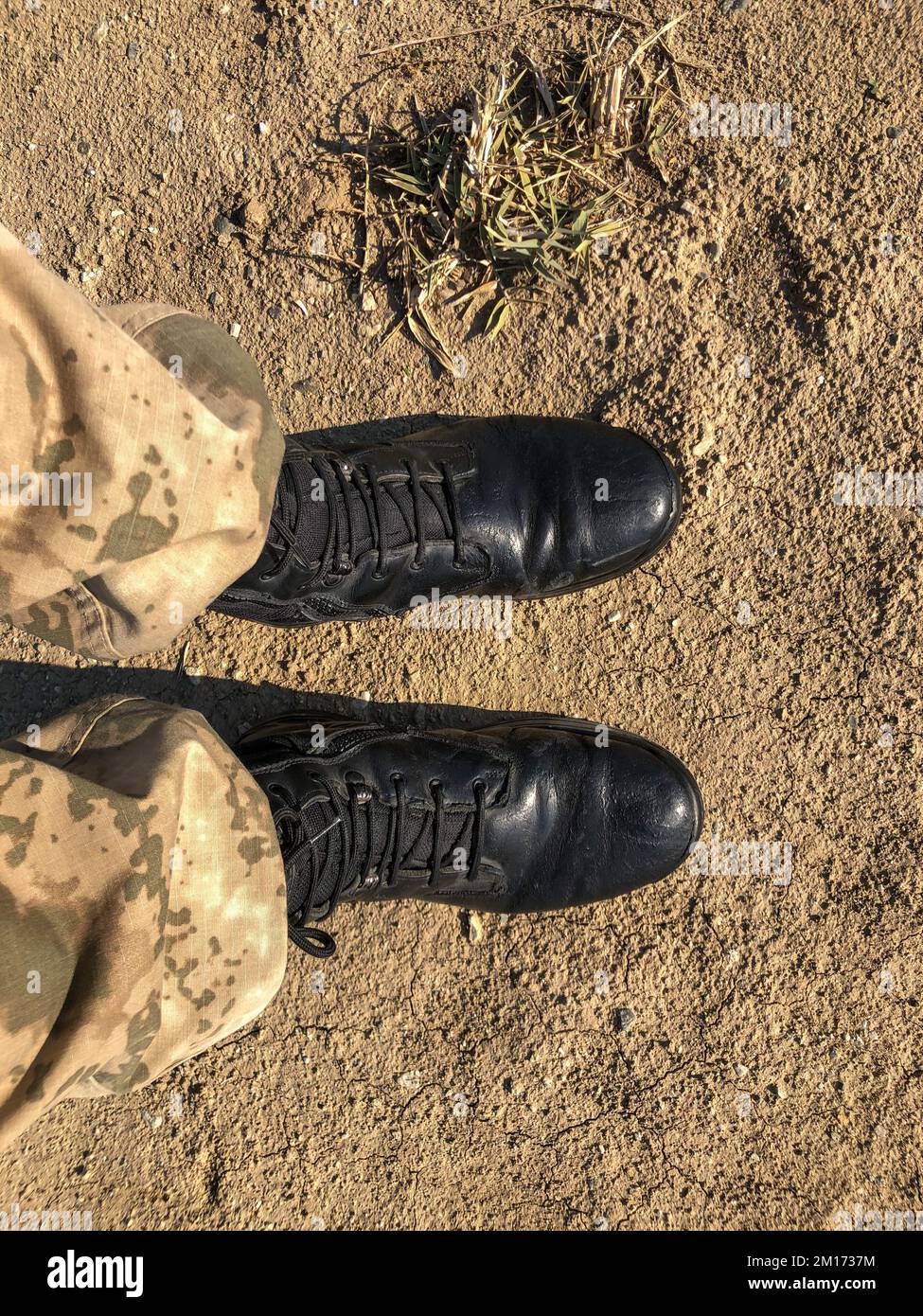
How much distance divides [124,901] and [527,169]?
75.3 inches

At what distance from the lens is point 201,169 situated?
2.33m

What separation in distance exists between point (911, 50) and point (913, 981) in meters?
2.25

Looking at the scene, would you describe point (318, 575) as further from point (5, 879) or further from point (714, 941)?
point (714, 941)

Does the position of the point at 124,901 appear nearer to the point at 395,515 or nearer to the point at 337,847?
the point at 337,847

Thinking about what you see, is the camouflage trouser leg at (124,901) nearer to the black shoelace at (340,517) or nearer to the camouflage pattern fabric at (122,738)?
the camouflage pattern fabric at (122,738)

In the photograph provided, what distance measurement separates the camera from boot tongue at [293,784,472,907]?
1966 millimetres

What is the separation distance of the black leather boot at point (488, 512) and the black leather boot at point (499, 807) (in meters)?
0.33

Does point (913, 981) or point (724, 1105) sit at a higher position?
point (913, 981)

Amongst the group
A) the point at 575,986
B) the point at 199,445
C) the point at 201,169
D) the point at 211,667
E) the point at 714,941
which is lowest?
the point at 575,986

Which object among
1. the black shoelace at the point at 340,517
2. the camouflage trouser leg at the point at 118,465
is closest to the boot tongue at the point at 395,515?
the black shoelace at the point at 340,517

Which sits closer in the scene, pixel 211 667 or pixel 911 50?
pixel 911 50

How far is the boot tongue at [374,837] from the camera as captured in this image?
1966 millimetres

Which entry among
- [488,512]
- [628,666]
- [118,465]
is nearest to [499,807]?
[628,666]
